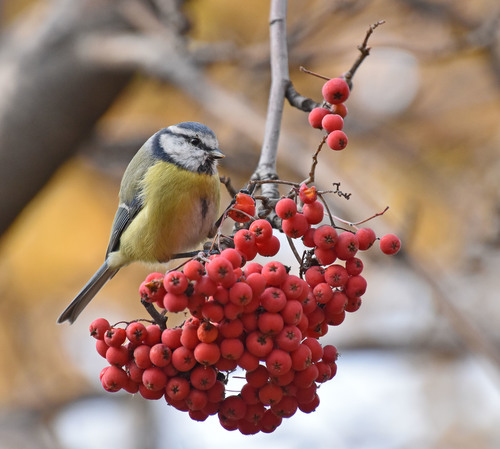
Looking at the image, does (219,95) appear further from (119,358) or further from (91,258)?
(91,258)

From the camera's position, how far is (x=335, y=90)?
4.75 feet

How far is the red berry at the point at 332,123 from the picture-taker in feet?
4.66

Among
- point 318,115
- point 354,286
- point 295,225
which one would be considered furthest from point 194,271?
point 318,115

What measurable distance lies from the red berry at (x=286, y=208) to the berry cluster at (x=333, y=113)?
0.15 m

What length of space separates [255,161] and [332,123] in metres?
2.58

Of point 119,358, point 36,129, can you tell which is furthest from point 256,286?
point 36,129

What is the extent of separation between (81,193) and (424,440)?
369 centimetres

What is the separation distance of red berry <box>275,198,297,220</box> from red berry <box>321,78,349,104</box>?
268 millimetres

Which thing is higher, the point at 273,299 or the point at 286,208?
the point at 286,208

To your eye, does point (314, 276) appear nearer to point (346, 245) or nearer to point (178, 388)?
point (346, 245)

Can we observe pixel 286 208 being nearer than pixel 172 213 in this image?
Yes

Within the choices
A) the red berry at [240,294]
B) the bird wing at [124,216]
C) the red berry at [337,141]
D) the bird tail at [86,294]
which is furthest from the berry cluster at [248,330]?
the bird wing at [124,216]

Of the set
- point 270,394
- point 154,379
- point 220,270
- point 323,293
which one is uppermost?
point 323,293

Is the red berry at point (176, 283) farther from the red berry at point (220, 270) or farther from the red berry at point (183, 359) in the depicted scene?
the red berry at point (183, 359)
